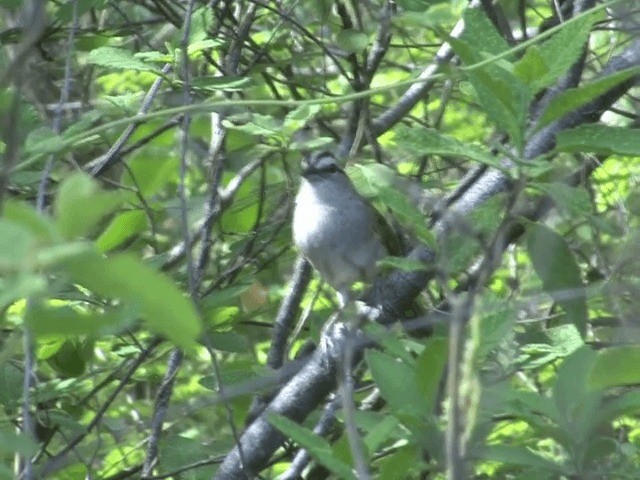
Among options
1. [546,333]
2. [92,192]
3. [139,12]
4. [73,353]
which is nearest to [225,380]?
[73,353]

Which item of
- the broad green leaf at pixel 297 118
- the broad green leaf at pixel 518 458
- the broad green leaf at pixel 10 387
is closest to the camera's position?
the broad green leaf at pixel 518 458

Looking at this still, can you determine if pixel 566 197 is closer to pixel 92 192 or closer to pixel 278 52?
pixel 92 192

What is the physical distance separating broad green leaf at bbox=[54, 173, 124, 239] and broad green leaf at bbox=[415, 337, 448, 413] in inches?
26.5

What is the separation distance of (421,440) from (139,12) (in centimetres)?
330

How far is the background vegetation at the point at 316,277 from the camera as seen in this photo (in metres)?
1.00

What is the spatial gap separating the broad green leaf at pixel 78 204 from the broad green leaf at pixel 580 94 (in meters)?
0.76

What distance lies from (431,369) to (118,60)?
1055 millimetres

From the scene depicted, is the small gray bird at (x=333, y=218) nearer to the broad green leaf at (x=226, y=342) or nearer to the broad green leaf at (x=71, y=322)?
the broad green leaf at (x=226, y=342)

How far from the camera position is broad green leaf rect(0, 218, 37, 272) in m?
0.80

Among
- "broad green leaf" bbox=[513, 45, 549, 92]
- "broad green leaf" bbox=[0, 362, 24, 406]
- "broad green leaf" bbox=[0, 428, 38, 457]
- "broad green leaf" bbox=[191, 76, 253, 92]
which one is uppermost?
"broad green leaf" bbox=[513, 45, 549, 92]

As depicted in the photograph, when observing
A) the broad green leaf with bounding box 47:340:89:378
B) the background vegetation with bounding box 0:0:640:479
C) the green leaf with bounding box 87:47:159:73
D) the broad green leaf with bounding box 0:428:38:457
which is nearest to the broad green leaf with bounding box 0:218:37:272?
the background vegetation with bounding box 0:0:640:479

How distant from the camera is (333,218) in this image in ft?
12.6

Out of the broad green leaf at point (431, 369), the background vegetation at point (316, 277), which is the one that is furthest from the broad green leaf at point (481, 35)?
the broad green leaf at point (431, 369)

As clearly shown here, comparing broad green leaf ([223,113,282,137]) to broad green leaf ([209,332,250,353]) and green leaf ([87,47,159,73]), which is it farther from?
broad green leaf ([209,332,250,353])
